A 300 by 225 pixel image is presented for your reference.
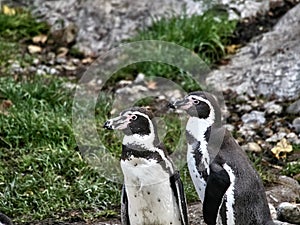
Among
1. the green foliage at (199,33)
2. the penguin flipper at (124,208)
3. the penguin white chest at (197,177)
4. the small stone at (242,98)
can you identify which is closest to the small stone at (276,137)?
the small stone at (242,98)

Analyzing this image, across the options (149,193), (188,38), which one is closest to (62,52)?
(188,38)

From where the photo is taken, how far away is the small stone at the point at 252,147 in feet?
24.1

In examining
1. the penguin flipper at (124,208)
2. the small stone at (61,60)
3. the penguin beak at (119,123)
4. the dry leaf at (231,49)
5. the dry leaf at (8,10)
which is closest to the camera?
the penguin beak at (119,123)

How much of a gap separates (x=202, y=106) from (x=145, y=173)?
0.67 meters

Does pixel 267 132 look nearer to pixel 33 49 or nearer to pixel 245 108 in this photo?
pixel 245 108

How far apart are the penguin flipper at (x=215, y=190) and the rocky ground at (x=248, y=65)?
96 cm

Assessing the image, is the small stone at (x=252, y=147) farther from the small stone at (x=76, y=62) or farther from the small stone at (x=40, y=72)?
the small stone at (x=76, y=62)

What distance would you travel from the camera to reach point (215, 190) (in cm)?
511

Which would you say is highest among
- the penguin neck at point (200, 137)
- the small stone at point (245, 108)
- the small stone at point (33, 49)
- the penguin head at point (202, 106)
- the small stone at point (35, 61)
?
the penguin head at point (202, 106)

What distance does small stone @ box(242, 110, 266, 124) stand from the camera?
26.1 ft

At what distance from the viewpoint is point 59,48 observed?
966 centimetres

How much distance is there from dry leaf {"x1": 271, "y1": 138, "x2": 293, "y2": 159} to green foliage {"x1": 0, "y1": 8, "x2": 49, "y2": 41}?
146 inches

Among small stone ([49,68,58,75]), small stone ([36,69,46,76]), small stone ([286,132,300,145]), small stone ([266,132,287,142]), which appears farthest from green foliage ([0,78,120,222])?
small stone ([286,132,300,145])

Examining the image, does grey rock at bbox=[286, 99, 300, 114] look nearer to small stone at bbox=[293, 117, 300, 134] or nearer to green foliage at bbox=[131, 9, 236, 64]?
small stone at bbox=[293, 117, 300, 134]
